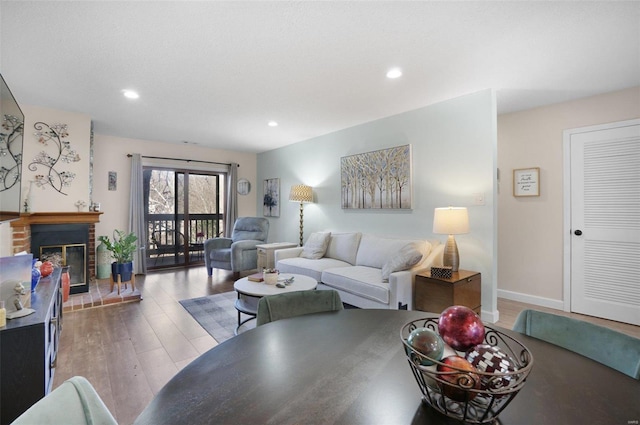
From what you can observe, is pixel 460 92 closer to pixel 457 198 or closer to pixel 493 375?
pixel 457 198

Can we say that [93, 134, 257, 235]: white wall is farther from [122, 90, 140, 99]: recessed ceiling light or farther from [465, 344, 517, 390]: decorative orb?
[465, 344, 517, 390]: decorative orb

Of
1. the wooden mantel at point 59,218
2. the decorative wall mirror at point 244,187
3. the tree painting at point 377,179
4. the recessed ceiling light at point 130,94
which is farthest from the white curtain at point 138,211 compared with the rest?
the tree painting at point 377,179

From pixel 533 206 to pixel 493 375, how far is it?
12.9ft

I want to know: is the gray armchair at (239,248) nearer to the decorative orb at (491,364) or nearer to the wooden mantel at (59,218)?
the wooden mantel at (59,218)

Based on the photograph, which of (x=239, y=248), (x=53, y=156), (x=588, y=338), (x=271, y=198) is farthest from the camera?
(x=271, y=198)

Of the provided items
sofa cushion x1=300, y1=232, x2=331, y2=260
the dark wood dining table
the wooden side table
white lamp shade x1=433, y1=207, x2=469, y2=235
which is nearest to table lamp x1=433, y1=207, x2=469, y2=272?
white lamp shade x1=433, y1=207, x2=469, y2=235

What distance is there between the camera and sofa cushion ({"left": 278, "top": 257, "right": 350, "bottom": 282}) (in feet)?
12.2

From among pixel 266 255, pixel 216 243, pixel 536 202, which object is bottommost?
pixel 266 255

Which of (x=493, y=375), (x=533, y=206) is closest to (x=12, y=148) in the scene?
(x=493, y=375)

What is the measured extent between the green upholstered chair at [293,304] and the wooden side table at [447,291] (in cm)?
169

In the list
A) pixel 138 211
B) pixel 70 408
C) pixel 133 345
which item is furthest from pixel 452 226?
pixel 138 211

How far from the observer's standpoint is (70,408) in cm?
57

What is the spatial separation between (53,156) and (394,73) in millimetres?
4245

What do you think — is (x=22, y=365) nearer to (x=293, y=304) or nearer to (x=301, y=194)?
(x=293, y=304)
